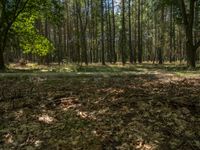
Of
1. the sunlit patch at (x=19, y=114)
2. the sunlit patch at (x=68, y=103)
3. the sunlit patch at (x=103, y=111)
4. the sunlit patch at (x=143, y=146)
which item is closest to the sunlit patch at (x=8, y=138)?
the sunlit patch at (x=19, y=114)

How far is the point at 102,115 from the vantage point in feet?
27.9

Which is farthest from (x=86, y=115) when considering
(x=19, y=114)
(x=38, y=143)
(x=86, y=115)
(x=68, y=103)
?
(x=19, y=114)

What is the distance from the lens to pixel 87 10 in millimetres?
46688

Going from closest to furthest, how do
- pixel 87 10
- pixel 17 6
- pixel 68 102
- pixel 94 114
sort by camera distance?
pixel 94 114 < pixel 68 102 < pixel 17 6 < pixel 87 10

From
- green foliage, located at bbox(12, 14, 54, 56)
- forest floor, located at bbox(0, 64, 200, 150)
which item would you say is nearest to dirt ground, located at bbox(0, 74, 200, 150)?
forest floor, located at bbox(0, 64, 200, 150)

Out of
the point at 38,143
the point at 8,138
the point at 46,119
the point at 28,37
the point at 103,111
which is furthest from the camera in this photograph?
the point at 28,37

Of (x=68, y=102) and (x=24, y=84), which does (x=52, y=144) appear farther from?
(x=24, y=84)

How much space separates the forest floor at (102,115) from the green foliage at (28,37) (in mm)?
13563

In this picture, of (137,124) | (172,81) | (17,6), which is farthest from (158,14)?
(137,124)

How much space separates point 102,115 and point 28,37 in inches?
678

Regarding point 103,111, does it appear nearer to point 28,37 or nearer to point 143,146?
point 143,146

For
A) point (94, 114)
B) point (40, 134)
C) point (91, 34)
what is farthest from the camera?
point (91, 34)

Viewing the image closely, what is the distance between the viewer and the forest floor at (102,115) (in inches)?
295

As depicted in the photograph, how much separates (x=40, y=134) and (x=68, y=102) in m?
1.65
